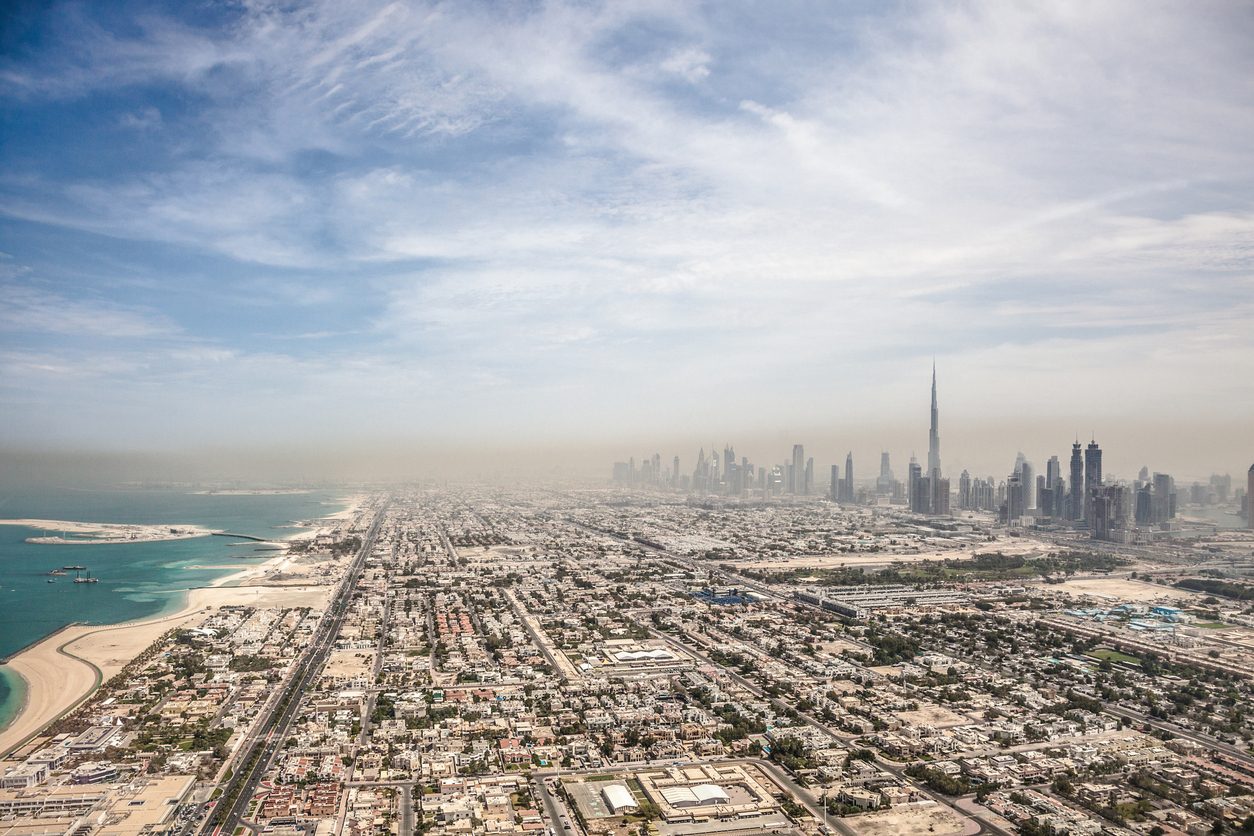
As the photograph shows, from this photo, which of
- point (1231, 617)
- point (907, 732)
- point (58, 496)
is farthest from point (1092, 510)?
point (58, 496)

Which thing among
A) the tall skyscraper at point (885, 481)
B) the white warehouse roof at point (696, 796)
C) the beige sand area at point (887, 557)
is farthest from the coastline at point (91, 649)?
the tall skyscraper at point (885, 481)

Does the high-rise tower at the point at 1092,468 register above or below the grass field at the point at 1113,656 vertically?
above

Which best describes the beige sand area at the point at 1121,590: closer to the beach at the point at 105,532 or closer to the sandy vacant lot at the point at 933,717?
the sandy vacant lot at the point at 933,717

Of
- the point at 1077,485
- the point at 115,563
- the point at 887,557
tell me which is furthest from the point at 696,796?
the point at 1077,485

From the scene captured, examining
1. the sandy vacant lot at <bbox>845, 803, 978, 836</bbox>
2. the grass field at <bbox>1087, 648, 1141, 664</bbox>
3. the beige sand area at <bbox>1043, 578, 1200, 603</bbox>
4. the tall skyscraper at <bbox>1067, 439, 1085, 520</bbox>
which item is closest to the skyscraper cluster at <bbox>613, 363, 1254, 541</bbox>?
the tall skyscraper at <bbox>1067, 439, 1085, 520</bbox>

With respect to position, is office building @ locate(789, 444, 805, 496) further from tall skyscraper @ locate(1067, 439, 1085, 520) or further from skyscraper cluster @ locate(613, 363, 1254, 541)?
tall skyscraper @ locate(1067, 439, 1085, 520)

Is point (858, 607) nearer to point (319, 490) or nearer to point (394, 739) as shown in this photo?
point (394, 739)
